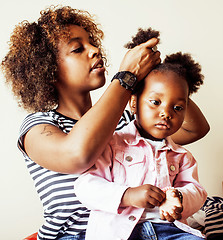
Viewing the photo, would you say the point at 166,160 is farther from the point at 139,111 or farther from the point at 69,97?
the point at 69,97

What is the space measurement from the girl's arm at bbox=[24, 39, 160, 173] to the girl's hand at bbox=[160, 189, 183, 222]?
236mm

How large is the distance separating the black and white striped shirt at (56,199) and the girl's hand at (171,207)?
33 cm

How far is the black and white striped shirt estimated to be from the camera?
1177 mm

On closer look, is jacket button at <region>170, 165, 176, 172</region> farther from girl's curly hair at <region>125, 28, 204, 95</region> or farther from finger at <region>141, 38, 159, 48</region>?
finger at <region>141, 38, 159, 48</region>

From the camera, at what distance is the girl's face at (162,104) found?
3.60 ft

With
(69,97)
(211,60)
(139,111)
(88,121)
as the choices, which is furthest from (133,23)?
(88,121)

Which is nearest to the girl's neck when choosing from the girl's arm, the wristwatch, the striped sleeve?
the striped sleeve

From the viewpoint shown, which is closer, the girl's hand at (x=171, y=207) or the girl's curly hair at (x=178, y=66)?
the girl's hand at (x=171, y=207)

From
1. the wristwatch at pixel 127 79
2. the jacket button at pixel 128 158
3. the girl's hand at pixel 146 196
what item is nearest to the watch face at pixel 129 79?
the wristwatch at pixel 127 79

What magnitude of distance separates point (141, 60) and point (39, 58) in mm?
483

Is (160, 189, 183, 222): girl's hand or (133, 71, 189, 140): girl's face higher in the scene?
(133, 71, 189, 140): girl's face

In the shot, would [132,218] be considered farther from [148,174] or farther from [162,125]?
[162,125]

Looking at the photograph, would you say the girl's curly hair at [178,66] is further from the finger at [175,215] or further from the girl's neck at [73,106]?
the finger at [175,215]

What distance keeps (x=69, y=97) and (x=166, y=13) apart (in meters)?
1.15
